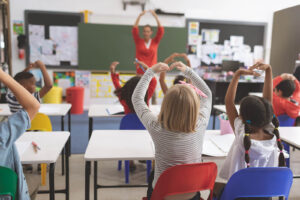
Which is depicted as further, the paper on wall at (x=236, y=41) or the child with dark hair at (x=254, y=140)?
the paper on wall at (x=236, y=41)

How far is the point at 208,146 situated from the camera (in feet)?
5.92

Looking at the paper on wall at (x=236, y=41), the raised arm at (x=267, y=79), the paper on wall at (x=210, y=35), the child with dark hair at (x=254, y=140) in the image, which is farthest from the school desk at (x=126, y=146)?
A: the paper on wall at (x=236, y=41)

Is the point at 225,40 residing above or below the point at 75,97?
above

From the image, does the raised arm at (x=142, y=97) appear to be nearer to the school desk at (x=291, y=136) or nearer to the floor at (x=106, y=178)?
the floor at (x=106, y=178)

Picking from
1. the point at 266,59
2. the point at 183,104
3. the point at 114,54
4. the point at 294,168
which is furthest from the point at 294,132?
the point at 266,59

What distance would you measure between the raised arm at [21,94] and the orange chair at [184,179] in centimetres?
65

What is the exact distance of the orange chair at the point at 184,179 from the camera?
121 centimetres

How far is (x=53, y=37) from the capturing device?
18.8 feet

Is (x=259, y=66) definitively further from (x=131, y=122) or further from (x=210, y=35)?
(x=210, y=35)

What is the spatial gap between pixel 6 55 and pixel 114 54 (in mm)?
2166

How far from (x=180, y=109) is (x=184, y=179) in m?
0.32

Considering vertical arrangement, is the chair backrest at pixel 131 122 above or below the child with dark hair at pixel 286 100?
below

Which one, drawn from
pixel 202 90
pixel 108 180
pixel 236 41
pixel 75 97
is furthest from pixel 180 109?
pixel 236 41

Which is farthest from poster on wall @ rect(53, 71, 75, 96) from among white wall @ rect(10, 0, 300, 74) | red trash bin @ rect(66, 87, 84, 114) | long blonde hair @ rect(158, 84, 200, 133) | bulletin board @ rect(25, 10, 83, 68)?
long blonde hair @ rect(158, 84, 200, 133)
